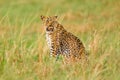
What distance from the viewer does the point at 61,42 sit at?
33.0 feet

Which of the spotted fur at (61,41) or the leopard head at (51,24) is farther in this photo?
the leopard head at (51,24)

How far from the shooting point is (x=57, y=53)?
9.98 meters

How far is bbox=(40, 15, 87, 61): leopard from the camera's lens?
32.3 feet

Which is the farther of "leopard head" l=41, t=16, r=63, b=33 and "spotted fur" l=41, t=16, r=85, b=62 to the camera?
"leopard head" l=41, t=16, r=63, b=33

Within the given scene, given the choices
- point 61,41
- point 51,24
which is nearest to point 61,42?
point 61,41

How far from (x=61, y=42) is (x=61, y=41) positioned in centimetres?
1

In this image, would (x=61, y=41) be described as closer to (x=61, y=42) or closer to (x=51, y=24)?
(x=61, y=42)

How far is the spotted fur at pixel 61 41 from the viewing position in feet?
32.3

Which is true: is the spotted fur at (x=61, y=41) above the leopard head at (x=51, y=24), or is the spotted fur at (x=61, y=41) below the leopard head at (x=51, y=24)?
below

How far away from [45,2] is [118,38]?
9.80m

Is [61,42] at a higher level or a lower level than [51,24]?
lower

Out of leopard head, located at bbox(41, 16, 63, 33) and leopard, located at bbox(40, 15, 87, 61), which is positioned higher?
leopard head, located at bbox(41, 16, 63, 33)

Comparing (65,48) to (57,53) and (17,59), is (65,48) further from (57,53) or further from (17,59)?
(17,59)

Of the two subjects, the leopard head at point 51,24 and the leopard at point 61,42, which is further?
the leopard head at point 51,24
